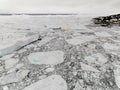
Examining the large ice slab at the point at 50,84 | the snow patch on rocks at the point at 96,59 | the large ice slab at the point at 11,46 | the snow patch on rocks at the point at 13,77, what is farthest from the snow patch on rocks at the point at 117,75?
the large ice slab at the point at 11,46

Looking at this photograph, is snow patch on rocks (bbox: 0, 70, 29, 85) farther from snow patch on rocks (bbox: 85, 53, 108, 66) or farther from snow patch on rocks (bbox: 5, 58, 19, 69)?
snow patch on rocks (bbox: 85, 53, 108, 66)

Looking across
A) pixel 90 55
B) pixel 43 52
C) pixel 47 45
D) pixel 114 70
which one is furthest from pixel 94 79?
pixel 47 45

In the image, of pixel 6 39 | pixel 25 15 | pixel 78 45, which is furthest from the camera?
pixel 25 15

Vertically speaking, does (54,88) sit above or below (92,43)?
below

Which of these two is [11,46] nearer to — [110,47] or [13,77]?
[13,77]

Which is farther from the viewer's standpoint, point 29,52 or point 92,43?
point 92,43

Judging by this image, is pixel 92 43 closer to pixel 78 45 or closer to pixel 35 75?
pixel 78 45

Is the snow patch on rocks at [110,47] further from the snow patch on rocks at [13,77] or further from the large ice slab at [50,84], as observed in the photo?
the snow patch on rocks at [13,77]
